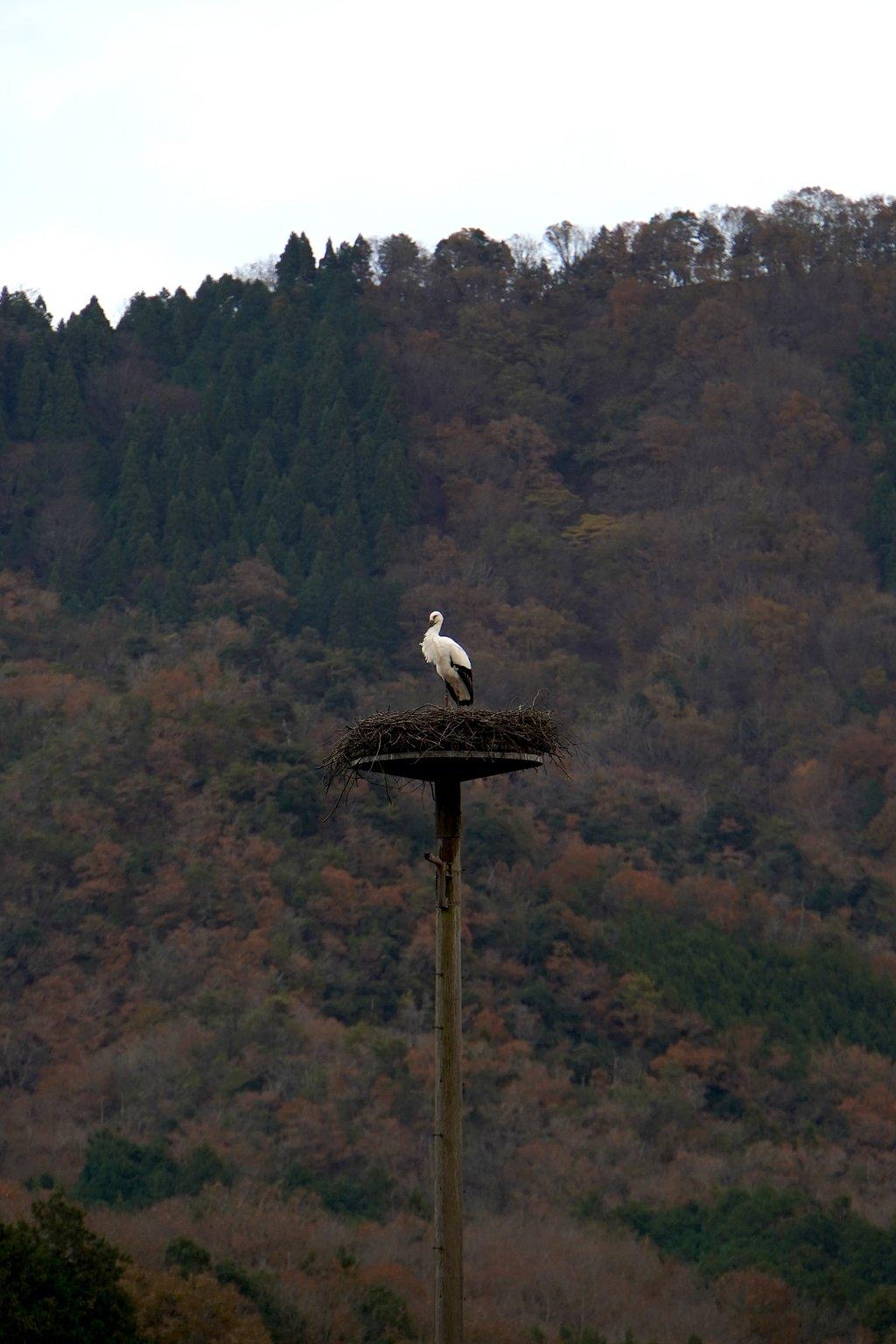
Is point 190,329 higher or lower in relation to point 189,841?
higher

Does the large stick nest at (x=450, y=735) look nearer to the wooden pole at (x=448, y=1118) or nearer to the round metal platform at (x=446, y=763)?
the round metal platform at (x=446, y=763)

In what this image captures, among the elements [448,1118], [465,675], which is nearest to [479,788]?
[465,675]

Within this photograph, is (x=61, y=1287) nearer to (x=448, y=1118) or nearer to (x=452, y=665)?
(x=452, y=665)

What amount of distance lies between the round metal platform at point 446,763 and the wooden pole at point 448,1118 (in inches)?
25.9

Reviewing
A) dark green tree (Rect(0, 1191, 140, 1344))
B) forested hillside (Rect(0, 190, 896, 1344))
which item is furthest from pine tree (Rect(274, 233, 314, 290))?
dark green tree (Rect(0, 1191, 140, 1344))

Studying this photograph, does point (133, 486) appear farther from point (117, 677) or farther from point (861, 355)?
point (861, 355)

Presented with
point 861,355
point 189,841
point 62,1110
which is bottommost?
point 62,1110

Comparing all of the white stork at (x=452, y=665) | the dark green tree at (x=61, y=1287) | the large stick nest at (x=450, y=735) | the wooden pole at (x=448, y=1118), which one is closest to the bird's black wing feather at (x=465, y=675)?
the white stork at (x=452, y=665)

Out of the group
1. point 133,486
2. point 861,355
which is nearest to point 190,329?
point 133,486

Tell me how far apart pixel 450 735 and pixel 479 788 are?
40.5 m

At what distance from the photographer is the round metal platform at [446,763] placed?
13.2 metres

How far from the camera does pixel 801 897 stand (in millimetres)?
51469

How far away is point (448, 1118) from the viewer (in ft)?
42.1

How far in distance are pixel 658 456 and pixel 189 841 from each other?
3883 cm
